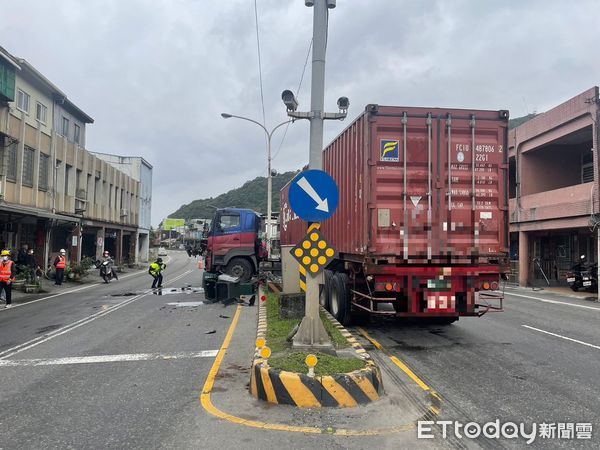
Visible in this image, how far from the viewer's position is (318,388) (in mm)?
4875

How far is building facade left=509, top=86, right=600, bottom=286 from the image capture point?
67.5ft

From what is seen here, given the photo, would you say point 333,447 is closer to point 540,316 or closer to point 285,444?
point 285,444

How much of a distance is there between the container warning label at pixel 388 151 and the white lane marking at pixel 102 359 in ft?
14.1

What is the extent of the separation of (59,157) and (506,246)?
23215 millimetres

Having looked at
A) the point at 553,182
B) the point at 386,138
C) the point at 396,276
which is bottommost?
the point at 396,276

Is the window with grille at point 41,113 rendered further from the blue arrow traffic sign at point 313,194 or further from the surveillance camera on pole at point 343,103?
the blue arrow traffic sign at point 313,194

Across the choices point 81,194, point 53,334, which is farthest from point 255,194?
point 53,334

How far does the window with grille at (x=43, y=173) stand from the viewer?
22431 mm

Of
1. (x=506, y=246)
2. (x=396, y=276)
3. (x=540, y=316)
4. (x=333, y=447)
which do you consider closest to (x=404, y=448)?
(x=333, y=447)

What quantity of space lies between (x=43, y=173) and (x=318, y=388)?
22.3 m

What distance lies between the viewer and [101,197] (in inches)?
1217

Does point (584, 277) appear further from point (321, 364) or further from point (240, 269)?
point (321, 364)
